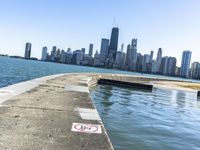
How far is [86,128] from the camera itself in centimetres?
926

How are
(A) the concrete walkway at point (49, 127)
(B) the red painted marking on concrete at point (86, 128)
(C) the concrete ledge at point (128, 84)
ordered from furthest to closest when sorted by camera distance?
(C) the concrete ledge at point (128, 84) → (B) the red painted marking on concrete at point (86, 128) → (A) the concrete walkway at point (49, 127)

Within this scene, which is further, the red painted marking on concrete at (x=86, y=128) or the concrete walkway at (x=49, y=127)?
Answer: the red painted marking on concrete at (x=86, y=128)

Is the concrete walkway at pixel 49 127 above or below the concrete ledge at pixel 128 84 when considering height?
above

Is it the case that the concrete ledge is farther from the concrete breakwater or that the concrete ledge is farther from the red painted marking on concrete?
the red painted marking on concrete

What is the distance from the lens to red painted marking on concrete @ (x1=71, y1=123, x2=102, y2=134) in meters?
8.98

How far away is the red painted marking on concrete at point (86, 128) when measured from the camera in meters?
8.98

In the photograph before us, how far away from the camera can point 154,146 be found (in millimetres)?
11227

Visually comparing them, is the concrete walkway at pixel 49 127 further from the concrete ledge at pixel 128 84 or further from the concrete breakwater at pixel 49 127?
the concrete ledge at pixel 128 84

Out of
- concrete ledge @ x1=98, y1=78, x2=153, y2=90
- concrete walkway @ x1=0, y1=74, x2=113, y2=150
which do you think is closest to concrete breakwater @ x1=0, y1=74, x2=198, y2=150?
concrete walkway @ x1=0, y1=74, x2=113, y2=150

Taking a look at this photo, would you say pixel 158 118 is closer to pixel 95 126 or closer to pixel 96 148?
pixel 95 126

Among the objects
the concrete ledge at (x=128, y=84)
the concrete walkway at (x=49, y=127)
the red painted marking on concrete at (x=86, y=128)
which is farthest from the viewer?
the concrete ledge at (x=128, y=84)

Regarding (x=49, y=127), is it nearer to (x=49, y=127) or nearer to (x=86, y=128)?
(x=49, y=127)

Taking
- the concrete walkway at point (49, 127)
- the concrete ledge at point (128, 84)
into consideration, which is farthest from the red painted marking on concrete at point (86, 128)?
the concrete ledge at point (128, 84)

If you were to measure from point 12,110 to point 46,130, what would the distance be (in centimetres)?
283
